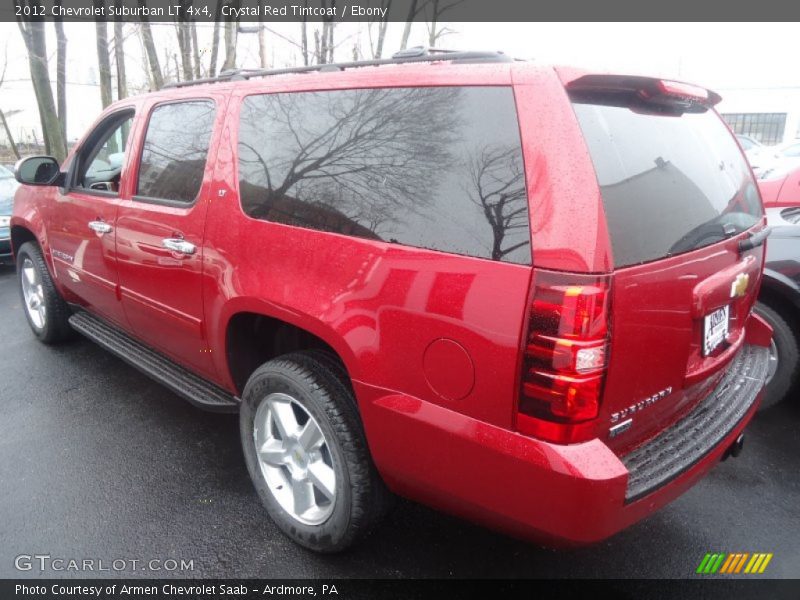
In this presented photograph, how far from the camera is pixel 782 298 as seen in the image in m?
3.22

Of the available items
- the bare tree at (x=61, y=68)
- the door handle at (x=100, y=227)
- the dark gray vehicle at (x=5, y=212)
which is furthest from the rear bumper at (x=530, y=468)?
the bare tree at (x=61, y=68)

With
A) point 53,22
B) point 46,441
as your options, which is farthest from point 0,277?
point 53,22

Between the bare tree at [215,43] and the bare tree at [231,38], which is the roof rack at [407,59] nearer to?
the bare tree at [231,38]

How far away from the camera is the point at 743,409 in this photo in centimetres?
221

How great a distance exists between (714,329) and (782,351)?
1.66 metres

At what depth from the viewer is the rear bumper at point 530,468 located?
1560 mm

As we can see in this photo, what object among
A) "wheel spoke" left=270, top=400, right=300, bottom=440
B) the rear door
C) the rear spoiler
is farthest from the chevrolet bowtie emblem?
"wheel spoke" left=270, top=400, right=300, bottom=440

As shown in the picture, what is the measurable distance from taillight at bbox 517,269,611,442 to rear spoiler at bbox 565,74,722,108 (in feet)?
1.95

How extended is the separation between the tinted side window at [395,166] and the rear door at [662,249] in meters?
0.26

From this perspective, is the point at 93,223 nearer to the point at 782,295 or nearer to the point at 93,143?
the point at 93,143

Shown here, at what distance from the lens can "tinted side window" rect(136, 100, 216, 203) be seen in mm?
2689

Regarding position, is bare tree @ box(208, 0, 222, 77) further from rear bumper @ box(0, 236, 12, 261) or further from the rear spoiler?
the rear spoiler

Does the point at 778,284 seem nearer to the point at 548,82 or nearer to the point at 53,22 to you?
the point at 548,82
